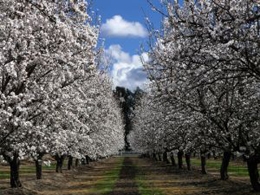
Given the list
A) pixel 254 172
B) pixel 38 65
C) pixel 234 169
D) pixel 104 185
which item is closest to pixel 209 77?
pixel 38 65

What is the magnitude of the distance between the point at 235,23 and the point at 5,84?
9119mm

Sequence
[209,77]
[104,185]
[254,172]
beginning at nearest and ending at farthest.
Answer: [209,77], [254,172], [104,185]

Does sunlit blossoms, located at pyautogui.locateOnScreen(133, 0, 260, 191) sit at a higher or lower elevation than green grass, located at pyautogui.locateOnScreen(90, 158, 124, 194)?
higher

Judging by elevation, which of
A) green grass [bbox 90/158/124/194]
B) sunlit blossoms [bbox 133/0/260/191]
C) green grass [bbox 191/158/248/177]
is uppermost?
sunlit blossoms [bbox 133/0/260/191]

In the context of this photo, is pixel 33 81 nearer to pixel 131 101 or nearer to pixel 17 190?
pixel 17 190

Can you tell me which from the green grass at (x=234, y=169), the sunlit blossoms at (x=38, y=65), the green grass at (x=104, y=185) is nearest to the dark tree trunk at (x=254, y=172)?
the green grass at (x=104, y=185)

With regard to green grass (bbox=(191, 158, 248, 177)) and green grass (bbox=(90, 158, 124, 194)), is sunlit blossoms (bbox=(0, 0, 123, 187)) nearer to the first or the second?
green grass (bbox=(90, 158, 124, 194))

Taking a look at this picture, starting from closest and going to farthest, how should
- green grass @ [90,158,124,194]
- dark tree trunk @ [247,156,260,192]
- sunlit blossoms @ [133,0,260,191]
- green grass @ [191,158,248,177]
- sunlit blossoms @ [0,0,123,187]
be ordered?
1. sunlit blossoms @ [133,0,260,191]
2. sunlit blossoms @ [0,0,123,187]
3. dark tree trunk @ [247,156,260,192]
4. green grass @ [90,158,124,194]
5. green grass @ [191,158,248,177]

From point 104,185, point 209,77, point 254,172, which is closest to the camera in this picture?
point 209,77

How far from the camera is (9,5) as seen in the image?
1673 cm

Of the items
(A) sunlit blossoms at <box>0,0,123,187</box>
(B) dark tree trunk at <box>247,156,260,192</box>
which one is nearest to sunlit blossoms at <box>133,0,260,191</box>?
(B) dark tree trunk at <box>247,156,260,192</box>

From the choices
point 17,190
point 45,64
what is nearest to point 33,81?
point 45,64

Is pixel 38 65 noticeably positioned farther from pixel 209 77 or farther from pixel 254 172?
pixel 254 172

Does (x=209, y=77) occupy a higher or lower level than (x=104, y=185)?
higher
